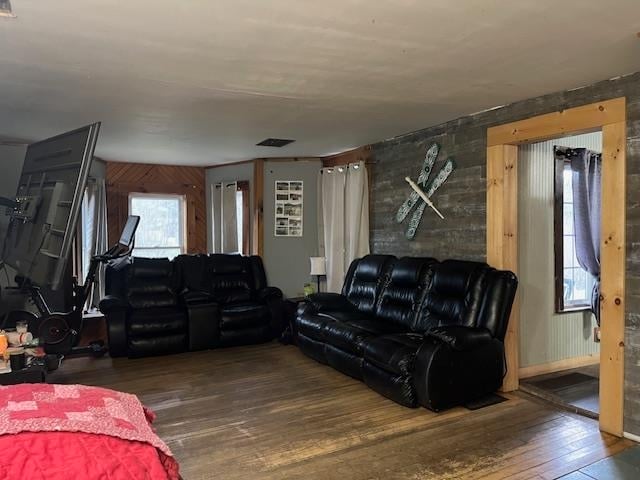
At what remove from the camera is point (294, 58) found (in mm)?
2562

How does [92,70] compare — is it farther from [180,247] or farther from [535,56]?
[180,247]

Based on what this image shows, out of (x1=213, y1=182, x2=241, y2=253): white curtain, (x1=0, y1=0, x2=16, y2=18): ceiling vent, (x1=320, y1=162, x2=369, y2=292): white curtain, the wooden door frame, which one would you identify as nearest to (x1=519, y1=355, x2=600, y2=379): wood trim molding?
the wooden door frame

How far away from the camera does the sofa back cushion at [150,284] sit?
515cm

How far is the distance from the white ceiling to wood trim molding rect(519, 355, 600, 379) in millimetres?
2323

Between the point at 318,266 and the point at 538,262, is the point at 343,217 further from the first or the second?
the point at 538,262

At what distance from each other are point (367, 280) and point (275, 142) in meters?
1.83

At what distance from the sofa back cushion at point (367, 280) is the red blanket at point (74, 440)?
3.28 metres

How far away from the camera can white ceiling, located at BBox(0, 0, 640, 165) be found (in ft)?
6.59

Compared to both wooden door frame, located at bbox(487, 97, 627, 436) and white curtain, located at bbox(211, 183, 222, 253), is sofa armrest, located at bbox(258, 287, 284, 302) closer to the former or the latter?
white curtain, located at bbox(211, 183, 222, 253)

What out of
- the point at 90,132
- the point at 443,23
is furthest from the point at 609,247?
the point at 90,132

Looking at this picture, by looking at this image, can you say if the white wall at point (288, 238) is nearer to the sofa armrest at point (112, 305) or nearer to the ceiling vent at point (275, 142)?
the ceiling vent at point (275, 142)

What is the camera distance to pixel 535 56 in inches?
101


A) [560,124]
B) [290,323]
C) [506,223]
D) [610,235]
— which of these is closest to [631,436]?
[610,235]

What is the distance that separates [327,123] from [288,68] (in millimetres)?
1527
